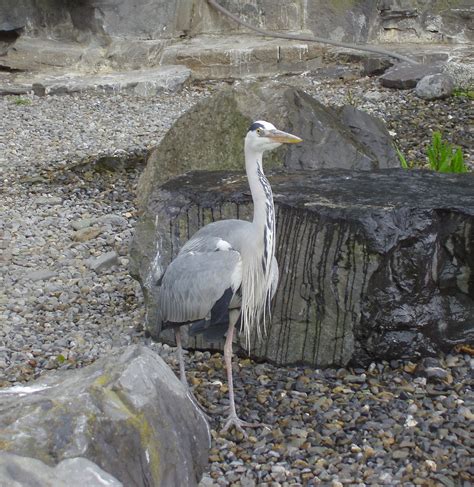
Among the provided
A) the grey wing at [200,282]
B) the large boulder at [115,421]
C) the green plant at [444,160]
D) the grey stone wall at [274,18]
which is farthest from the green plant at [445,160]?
the grey stone wall at [274,18]

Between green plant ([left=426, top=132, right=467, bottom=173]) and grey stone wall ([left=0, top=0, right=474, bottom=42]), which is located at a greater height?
grey stone wall ([left=0, top=0, right=474, bottom=42])

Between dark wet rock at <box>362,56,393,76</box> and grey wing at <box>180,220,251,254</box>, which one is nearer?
grey wing at <box>180,220,251,254</box>

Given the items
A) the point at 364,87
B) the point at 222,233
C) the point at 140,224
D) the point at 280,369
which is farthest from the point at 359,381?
the point at 364,87

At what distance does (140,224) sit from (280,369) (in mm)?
1008

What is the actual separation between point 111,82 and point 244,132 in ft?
15.0

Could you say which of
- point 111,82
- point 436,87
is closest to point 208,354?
point 436,87

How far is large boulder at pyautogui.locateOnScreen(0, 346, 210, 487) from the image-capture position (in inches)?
110

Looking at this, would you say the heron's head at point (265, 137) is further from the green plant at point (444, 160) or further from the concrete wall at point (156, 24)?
the concrete wall at point (156, 24)

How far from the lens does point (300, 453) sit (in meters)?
3.53

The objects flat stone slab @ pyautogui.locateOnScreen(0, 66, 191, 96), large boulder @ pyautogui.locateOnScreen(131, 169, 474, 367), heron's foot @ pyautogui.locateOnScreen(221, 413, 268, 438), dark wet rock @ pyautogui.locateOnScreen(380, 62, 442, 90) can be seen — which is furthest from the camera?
flat stone slab @ pyautogui.locateOnScreen(0, 66, 191, 96)

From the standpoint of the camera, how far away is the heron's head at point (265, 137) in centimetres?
357

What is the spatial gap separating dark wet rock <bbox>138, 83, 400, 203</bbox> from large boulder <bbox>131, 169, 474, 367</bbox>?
1421 mm

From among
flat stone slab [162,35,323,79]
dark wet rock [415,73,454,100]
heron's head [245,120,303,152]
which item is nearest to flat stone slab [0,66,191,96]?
flat stone slab [162,35,323,79]

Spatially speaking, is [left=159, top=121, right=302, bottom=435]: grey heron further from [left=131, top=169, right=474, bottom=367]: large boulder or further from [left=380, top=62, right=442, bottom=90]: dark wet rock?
[left=380, top=62, right=442, bottom=90]: dark wet rock
